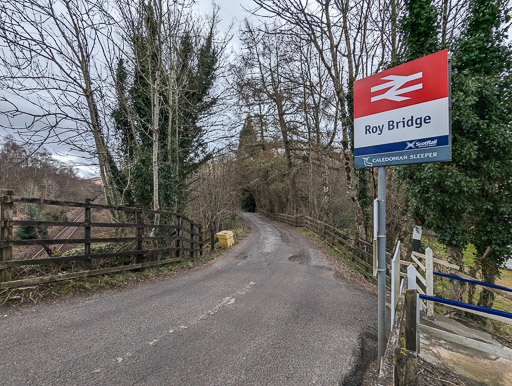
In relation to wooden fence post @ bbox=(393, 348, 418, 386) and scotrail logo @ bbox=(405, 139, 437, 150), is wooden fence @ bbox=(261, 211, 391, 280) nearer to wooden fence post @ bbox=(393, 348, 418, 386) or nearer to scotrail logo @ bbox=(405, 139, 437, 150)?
scotrail logo @ bbox=(405, 139, 437, 150)

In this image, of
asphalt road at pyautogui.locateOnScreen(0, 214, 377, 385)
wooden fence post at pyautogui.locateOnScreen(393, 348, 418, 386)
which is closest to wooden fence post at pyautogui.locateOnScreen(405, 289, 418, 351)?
wooden fence post at pyautogui.locateOnScreen(393, 348, 418, 386)

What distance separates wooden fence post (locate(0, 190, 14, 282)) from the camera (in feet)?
11.3

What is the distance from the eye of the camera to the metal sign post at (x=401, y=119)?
2143 millimetres

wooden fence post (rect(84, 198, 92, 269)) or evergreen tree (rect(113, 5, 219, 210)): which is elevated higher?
evergreen tree (rect(113, 5, 219, 210))

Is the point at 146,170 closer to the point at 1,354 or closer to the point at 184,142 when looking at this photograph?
the point at 184,142

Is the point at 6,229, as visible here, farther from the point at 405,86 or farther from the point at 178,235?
the point at 405,86

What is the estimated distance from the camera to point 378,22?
8.39 metres

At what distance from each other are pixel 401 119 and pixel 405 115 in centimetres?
5

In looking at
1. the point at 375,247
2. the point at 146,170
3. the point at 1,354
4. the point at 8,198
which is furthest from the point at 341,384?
the point at 146,170

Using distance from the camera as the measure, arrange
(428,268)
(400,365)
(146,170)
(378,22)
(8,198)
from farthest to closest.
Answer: (378,22)
(146,170)
(428,268)
(8,198)
(400,365)

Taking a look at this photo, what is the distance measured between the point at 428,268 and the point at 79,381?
4.81 m

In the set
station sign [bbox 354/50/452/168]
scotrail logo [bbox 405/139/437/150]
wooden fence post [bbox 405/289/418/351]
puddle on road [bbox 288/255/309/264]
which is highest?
station sign [bbox 354/50/452/168]

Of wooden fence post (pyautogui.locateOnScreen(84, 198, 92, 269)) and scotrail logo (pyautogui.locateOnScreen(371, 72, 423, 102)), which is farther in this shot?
wooden fence post (pyautogui.locateOnScreen(84, 198, 92, 269))

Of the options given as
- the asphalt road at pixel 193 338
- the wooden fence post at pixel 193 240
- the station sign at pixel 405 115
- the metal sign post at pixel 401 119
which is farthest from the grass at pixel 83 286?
the station sign at pixel 405 115
